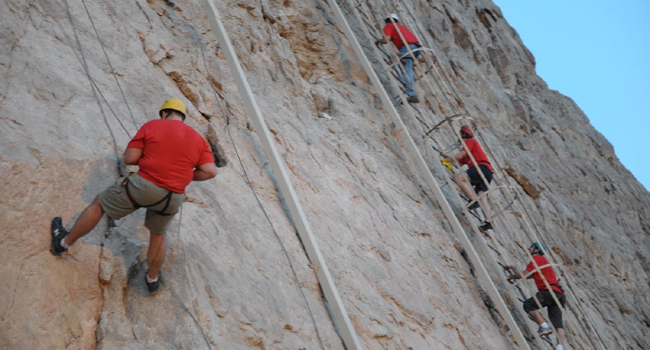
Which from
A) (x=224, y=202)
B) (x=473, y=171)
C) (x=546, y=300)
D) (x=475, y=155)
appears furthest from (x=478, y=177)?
(x=224, y=202)

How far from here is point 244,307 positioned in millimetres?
4906

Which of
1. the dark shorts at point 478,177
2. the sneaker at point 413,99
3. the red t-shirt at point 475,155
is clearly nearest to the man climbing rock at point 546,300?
the dark shorts at point 478,177

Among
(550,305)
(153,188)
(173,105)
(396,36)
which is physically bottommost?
(153,188)

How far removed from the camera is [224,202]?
18.6ft

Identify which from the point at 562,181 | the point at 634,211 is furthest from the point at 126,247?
the point at 634,211

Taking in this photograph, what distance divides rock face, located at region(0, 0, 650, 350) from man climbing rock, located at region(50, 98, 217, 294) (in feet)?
0.71

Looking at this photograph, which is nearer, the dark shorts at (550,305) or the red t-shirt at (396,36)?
the dark shorts at (550,305)

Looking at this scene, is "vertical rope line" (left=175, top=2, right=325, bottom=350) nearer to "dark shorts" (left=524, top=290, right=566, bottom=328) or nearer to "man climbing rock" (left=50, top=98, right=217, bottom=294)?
"man climbing rock" (left=50, top=98, right=217, bottom=294)

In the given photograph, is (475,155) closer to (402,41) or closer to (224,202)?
(402,41)

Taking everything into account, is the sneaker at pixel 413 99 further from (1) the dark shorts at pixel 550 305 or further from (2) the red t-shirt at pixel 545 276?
(1) the dark shorts at pixel 550 305

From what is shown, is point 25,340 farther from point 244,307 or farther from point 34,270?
point 244,307

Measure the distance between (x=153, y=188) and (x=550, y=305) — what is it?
20.4 feet

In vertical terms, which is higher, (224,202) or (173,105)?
(173,105)

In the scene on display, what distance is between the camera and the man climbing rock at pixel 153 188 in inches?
167
